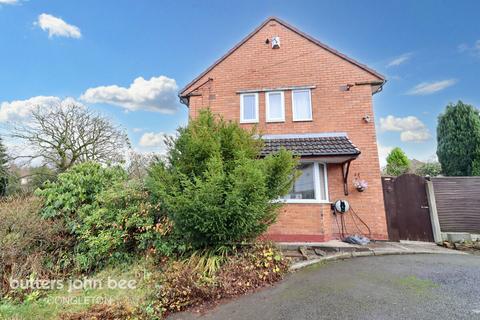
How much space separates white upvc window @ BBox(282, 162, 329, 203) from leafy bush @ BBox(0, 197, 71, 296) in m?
7.26

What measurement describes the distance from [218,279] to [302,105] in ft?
25.7

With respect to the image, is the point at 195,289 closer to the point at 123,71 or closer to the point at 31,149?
the point at 123,71

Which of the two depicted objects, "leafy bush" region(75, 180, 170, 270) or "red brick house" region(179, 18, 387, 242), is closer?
"leafy bush" region(75, 180, 170, 270)

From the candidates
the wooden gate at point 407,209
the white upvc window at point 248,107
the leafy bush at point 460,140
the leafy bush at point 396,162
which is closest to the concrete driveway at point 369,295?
the wooden gate at point 407,209

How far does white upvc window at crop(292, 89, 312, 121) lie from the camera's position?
9422mm

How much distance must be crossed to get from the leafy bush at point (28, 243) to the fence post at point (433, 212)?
40.2ft

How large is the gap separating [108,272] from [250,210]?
4.33m

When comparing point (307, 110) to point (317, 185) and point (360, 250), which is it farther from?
point (360, 250)

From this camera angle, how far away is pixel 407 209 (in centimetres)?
816

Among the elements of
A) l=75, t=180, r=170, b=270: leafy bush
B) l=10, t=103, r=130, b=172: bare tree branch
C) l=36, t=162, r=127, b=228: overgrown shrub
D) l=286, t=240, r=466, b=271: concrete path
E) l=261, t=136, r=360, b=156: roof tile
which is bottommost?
l=286, t=240, r=466, b=271: concrete path

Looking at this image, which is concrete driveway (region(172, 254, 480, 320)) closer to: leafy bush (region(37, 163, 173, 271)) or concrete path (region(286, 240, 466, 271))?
concrete path (region(286, 240, 466, 271))

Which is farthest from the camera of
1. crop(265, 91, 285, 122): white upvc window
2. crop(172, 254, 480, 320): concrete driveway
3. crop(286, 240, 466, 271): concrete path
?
crop(265, 91, 285, 122): white upvc window

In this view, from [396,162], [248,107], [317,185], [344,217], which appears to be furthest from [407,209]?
[396,162]

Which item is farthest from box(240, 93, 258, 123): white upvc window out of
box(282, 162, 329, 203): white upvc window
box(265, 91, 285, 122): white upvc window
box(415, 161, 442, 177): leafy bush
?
box(415, 161, 442, 177): leafy bush
